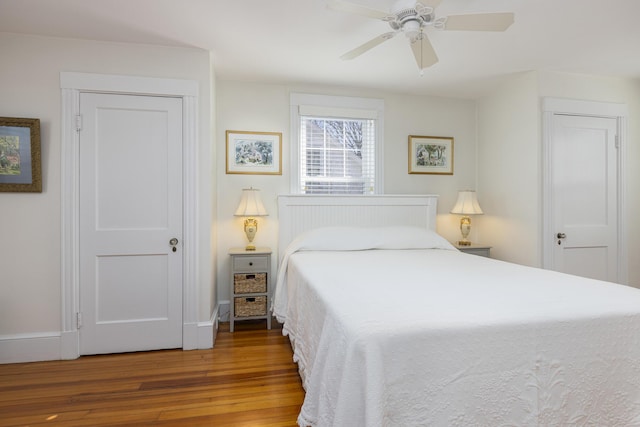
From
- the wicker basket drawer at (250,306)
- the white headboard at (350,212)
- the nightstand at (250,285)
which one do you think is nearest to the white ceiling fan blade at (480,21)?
the white headboard at (350,212)

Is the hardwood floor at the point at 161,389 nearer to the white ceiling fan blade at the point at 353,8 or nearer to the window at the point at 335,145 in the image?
the window at the point at 335,145

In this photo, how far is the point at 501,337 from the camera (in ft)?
4.05

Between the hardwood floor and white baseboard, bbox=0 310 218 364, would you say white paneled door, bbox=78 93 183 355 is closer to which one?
white baseboard, bbox=0 310 218 364

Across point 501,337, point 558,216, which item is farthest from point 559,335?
point 558,216

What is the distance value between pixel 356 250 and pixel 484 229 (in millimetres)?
1834

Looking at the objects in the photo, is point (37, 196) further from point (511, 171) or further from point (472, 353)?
point (511, 171)

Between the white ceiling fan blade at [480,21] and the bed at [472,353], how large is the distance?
4.54 ft

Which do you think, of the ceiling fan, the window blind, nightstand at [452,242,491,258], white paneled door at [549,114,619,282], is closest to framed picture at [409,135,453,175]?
the window blind

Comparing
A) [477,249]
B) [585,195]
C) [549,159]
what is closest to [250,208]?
[477,249]

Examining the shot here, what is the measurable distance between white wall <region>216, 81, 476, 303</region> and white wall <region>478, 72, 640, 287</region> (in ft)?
1.03

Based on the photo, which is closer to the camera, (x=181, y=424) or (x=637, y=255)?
(x=181, y=424)

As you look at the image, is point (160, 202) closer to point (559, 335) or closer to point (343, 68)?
point (343, 68)

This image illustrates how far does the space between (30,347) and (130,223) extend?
3.78 ft

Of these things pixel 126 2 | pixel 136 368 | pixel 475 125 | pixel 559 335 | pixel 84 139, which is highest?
pixel 126 2
